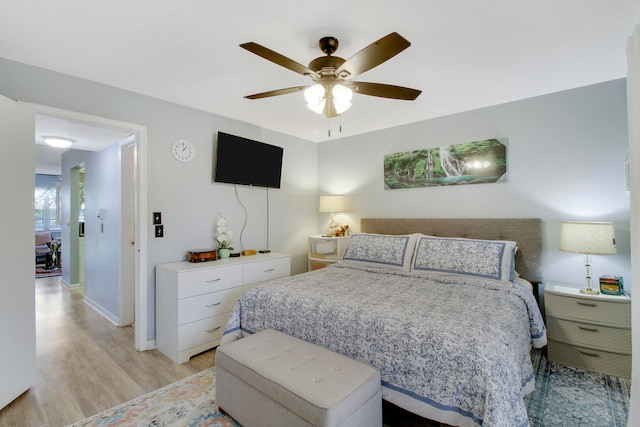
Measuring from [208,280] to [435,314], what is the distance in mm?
1998

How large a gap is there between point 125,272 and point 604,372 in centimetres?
460

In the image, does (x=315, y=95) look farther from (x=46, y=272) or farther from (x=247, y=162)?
(x=46, y=272)

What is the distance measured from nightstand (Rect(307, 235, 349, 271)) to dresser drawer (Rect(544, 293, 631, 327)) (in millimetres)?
2244

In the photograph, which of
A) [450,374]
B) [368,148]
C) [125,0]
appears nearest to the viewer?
[450,374]

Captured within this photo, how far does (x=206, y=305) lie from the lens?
9.16ft

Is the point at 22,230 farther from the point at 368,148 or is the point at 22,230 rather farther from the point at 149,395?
the point at 368,148

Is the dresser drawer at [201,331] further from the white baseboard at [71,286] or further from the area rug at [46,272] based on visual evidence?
the area rug at [46,272]

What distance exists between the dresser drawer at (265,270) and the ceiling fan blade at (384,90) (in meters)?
2.03

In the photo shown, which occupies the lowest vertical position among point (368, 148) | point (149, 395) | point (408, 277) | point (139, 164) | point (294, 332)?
point (149, 395)

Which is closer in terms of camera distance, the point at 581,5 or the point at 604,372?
the point at 581,5

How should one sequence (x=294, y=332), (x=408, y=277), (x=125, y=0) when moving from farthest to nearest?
(x=408, y=277) < (x=294, y=332) < (x=125, y=0)

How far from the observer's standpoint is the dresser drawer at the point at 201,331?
2.64 meters

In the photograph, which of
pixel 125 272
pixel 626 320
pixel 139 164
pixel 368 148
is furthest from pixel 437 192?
pixel 125 272

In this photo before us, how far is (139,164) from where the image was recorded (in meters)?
2.82
